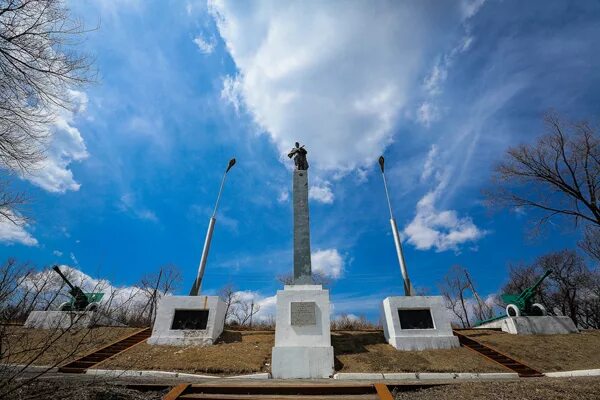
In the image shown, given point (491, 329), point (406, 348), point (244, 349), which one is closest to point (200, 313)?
point (244, 349)

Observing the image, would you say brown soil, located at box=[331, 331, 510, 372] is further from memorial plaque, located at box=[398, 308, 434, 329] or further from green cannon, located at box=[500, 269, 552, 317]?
green cannon, located at box=[500, 269, 552, 317]

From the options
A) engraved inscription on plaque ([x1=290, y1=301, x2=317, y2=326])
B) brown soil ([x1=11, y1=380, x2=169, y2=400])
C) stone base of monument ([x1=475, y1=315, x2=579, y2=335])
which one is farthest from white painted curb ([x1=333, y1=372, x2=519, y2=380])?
stone base of monument ([x1=475, y1=315, x2=579, y2=335])

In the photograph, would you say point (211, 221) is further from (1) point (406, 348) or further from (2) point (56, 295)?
(2) point (56, 295)

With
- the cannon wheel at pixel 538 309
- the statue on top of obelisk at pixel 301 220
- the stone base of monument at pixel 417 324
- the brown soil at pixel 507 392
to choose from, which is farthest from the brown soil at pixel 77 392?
the cannon wheel at pixel 538 309

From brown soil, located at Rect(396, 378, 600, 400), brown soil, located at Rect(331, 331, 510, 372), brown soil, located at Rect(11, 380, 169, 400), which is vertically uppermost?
brown soil, located at Rect(331, 331, 510, 372)

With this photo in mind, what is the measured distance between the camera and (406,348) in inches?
475

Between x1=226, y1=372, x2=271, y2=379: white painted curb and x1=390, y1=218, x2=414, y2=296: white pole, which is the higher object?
x1=390, y1=218, x2=414, y2=296: white pole

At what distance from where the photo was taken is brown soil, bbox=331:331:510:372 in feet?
33.2

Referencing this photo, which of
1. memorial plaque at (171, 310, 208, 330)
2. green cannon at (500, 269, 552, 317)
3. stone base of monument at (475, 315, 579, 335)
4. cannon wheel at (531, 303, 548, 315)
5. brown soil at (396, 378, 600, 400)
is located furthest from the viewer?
green cannon at (500, 269, 552, 317)

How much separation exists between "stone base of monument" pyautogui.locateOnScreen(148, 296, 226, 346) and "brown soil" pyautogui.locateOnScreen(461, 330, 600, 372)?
11813mm

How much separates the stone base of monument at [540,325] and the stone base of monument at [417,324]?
5.30m

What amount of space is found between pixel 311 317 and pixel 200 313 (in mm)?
5401

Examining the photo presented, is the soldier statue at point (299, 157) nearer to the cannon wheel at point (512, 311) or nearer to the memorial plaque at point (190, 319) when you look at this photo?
the memorial plaque at point (190, 319)

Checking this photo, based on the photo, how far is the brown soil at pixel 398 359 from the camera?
10.1m
